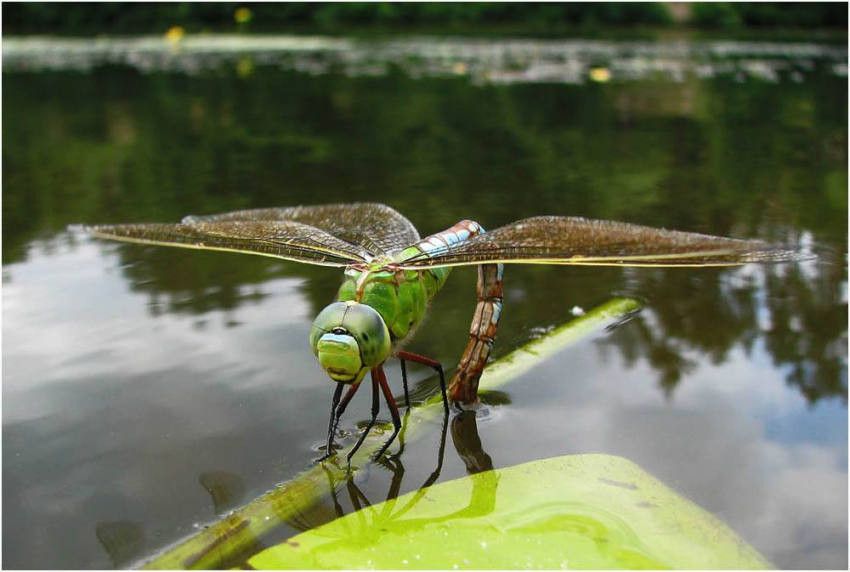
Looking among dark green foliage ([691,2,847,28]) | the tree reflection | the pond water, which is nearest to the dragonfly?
the pond water

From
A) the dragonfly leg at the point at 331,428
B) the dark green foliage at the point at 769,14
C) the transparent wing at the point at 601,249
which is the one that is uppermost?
the dark green foliage at the point at 769,14

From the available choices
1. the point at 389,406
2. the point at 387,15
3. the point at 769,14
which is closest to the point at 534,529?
the point at 389,406

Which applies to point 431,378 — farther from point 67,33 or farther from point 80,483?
point 67,33

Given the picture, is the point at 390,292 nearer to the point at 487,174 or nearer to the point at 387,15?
the point at 487,174

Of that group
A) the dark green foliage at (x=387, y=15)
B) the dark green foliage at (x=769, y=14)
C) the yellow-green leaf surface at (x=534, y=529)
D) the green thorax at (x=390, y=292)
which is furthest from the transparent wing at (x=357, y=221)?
the dark green foliage at (x=769, y=14)

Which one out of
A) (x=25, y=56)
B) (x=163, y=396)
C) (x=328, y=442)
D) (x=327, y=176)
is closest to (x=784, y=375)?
(x=328, y=442)

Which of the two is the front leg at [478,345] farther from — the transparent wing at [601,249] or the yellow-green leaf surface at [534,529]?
the yellow-green leaf surface at [534,529]
